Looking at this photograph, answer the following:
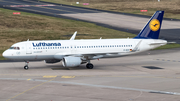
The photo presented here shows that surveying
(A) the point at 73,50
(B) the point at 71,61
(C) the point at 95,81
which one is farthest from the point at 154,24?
(C) the point at 95,81

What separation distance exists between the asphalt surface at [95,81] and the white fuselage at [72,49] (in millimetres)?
2122

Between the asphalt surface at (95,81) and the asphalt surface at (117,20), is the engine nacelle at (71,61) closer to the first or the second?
the asphalt surface at (95,81)

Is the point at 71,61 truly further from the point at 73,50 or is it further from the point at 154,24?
the point at 154,24

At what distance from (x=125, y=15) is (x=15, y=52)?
2943 inches

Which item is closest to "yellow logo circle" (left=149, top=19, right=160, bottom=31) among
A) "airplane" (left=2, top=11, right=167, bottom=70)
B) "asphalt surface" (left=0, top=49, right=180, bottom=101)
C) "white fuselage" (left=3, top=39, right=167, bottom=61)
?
"airplane" (left=2, top=11, right=167, bottom=70)

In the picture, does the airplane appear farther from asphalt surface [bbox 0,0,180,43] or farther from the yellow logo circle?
asphalt surface [bbox 0,0,180,43]

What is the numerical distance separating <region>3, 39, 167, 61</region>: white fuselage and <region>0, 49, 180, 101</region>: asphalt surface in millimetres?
2122

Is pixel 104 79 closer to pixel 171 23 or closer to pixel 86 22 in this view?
pixel 86 22

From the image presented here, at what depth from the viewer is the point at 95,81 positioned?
3244cm

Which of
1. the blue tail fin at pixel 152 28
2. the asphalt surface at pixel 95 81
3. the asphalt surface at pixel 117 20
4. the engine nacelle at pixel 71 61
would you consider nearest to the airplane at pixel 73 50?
the engine nacelle at pixel 71 61

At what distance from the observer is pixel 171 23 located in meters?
94.6

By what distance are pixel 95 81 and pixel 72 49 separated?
9.61 metres

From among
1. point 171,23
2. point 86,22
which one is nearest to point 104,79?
point 86,22

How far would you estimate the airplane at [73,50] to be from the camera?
128 feet
